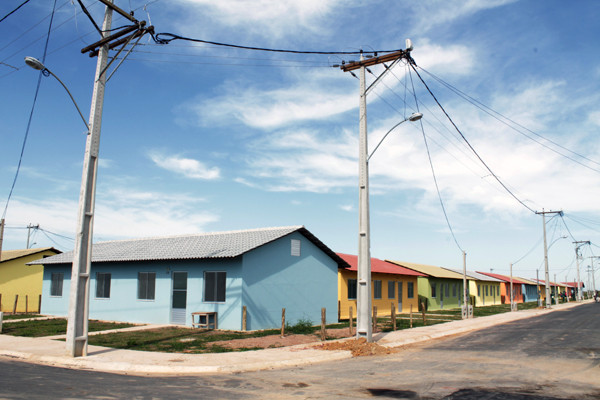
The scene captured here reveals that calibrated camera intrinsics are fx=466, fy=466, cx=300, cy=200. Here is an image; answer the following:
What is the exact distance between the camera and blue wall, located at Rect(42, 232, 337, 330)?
2148 cm

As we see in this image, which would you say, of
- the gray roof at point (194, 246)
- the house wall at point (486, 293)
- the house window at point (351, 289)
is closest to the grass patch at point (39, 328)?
the gray roof at point (194, 246)

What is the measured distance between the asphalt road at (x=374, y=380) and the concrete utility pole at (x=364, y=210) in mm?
1650

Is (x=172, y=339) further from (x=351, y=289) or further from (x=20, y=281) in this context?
(x=20, y=281)

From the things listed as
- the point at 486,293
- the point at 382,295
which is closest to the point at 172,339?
the point at 382,295

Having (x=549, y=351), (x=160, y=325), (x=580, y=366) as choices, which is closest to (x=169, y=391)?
(x=580, y=366)

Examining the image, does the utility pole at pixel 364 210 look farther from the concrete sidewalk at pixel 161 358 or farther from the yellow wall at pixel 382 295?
the yellow wall at pixel 382 295

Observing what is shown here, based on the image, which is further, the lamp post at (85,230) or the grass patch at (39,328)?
the grass patch at (39,328)

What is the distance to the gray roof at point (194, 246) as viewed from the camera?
2233 centimetres

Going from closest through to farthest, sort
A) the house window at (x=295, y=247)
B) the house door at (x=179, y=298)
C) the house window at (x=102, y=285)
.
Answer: the house door at (x=179, y=298)
the house window at (x=295, y=247)
the house window at (x=102, y=285)

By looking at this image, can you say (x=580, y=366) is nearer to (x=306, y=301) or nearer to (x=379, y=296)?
(x=306, y=301)

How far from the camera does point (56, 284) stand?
30.1 metres

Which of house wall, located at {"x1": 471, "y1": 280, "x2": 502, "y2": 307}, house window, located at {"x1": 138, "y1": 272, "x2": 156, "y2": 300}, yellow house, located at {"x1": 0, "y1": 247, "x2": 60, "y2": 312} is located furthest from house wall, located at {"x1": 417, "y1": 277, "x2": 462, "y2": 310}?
yellow house, located at {"x1": 0, "y1": 247, "x2": 60, "y2": 312}

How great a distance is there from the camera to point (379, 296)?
34812 millimetres

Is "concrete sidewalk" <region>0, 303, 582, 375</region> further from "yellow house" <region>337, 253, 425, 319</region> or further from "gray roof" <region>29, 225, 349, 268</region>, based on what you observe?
"yellow house" <region>337, 253, 425, 319</region>
